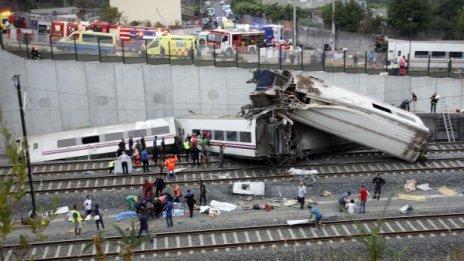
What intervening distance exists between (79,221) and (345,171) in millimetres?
12051

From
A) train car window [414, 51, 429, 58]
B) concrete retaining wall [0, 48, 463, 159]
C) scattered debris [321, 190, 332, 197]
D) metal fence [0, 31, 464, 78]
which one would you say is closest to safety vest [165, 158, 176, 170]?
scattered debris [321, 190, 332, 197]

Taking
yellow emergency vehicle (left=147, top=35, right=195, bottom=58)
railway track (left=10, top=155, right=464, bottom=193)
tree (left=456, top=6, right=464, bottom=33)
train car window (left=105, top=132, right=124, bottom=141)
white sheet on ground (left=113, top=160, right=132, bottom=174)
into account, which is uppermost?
tree (left=456, top=6, right=464, bottom=33)

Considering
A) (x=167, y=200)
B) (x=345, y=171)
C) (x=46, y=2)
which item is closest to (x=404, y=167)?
(x=345, y=171)

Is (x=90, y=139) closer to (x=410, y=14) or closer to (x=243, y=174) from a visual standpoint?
(x=243, y=174)

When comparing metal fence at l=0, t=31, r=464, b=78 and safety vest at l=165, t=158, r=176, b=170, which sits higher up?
metal fence at l=0, t=31, r=464, b=78

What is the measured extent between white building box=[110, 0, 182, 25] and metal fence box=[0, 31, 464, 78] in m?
28.7

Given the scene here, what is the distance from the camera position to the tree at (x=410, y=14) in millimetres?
52500

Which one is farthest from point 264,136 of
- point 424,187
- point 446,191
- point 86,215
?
point 86,215

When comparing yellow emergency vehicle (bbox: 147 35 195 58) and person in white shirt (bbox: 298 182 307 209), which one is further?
yellow emergency vehicle (bbox: 147 35 195 58)

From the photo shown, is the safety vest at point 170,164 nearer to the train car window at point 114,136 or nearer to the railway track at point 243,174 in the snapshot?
the railway track at point 243,174

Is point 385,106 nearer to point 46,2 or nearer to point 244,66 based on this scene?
point 244,66

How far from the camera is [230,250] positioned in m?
18.0

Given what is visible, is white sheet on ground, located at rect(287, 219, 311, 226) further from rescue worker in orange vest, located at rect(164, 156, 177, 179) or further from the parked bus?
the parked bus

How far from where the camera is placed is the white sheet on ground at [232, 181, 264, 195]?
76.5ft
